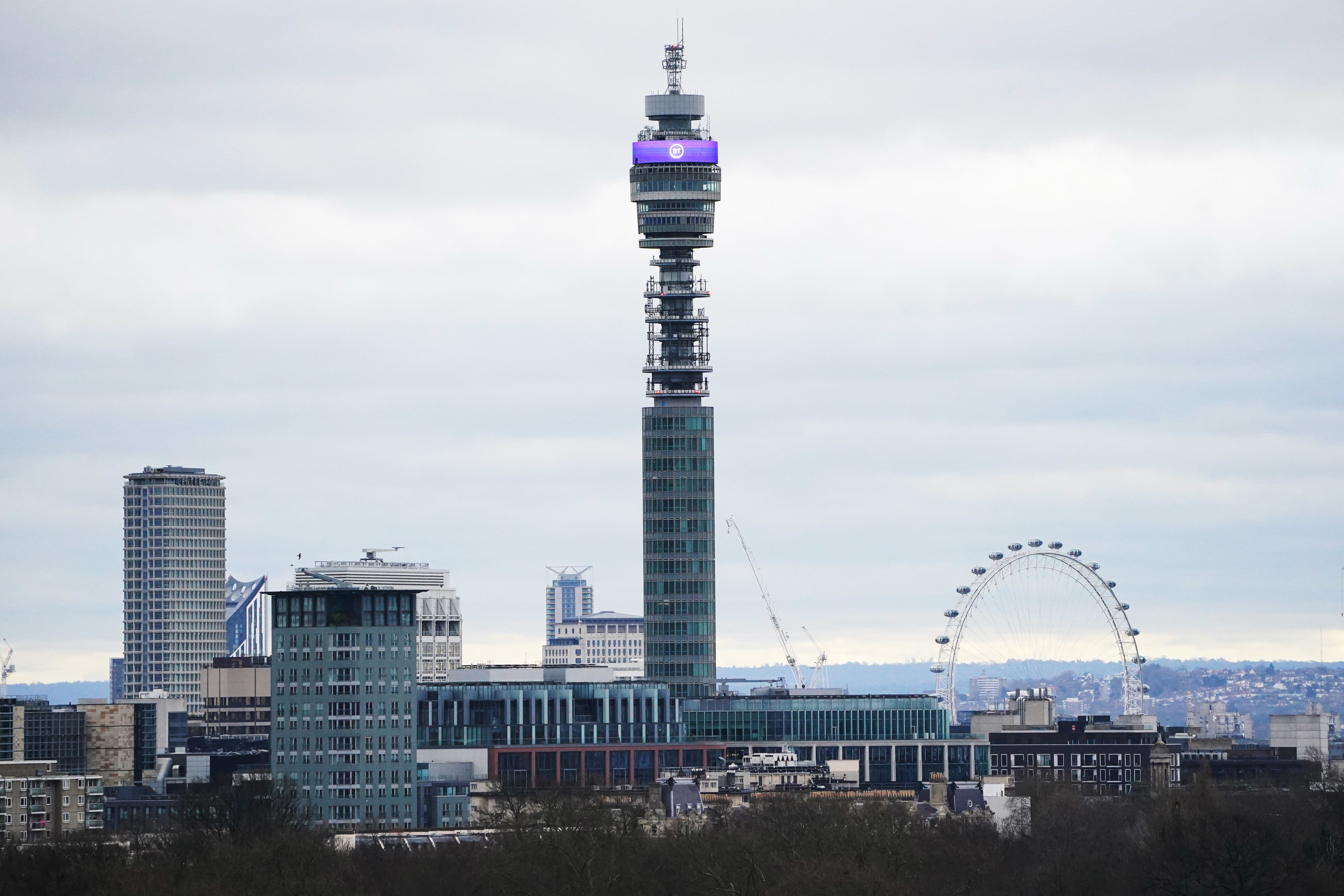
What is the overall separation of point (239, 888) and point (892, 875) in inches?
1634

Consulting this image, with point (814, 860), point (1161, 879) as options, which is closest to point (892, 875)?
point (814, 860)

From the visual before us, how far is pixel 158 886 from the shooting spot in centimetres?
19338

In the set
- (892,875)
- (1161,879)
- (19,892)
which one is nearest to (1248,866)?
(1161,879)

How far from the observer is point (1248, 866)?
197 metres

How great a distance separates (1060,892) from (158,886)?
5813 cm

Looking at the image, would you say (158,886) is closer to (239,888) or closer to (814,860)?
(239,888)

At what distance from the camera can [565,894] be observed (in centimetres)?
19438

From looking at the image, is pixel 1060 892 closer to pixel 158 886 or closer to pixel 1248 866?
pixel 1248 866

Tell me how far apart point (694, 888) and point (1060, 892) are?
80.7 ft

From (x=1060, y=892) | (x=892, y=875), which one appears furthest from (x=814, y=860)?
(x=1060, y=892)

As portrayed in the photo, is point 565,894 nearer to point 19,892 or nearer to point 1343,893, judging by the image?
point 19,892

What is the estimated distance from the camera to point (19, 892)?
200m

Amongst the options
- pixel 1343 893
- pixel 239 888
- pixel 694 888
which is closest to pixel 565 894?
A: pixel 694 888

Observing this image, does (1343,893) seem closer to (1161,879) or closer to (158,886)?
(1161,879)
